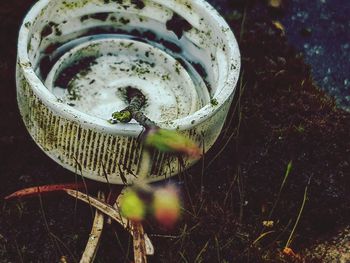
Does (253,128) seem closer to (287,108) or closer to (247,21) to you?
(287,108)

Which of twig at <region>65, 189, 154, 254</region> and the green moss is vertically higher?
the green moss

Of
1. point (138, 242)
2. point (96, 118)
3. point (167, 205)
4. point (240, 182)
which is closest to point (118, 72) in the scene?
point (96, 118)

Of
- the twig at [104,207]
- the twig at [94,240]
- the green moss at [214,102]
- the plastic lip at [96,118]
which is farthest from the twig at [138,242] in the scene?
the green moss at [214,102]

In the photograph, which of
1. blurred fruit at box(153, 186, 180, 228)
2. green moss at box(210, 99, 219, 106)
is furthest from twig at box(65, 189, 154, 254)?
blurred fruit at box(153, 186, 180, 228)

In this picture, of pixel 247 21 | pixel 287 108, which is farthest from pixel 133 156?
pixel 247 21

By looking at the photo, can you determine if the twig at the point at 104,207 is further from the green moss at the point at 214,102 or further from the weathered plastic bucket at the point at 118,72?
the green moss at the point at 214,102

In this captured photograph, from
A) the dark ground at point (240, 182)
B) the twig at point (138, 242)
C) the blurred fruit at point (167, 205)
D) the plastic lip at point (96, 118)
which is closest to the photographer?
the blurred fruit at point (167, 205)

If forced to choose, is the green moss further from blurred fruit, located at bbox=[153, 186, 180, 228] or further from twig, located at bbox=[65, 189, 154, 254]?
blurred fruit, located at bbox=[153, 186, 180, 228]

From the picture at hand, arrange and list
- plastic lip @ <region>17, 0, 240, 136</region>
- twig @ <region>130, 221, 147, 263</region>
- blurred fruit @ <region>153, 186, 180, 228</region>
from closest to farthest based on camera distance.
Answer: blurred fruit @ <region>153, 186, 180, 228</region> → plastic lip @ <region>17, 0, 240, 136</region> → twig @ <region>130, 221, 147, 263</region>
